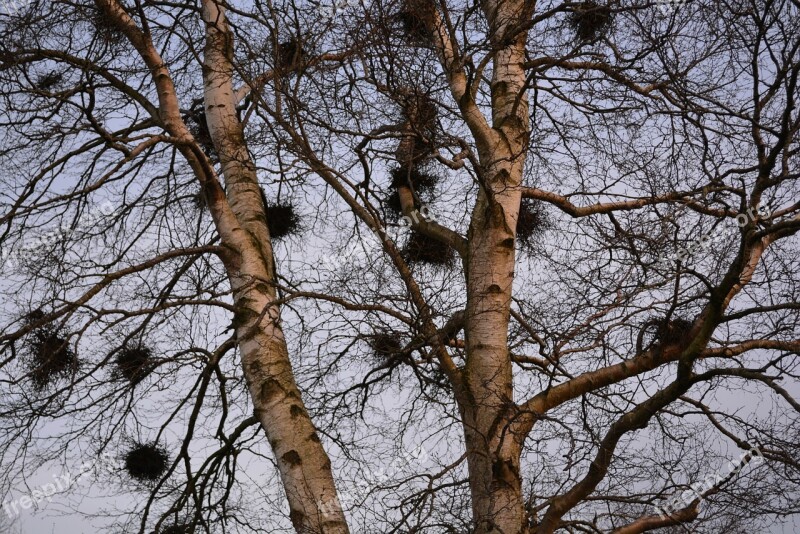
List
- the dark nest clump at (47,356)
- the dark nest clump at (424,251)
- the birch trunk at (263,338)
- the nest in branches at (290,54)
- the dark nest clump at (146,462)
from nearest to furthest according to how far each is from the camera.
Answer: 1. the birch trunk at (263,338)
2. the nest in branches at (290,54)
3. the dark nest clump at (47,356)
4. the dark nest clump at (146,462)
5. the dark nest clump at (424,251)

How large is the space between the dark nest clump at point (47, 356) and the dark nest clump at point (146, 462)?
797mm

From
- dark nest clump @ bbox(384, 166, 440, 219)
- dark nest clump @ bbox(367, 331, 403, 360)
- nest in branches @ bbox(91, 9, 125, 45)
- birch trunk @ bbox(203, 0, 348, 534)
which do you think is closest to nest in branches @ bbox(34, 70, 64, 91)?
nest in branches @ bbox(91, 9, 125, 45)

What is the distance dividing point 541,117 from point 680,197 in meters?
2.12

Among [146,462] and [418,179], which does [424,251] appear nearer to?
[418,179]

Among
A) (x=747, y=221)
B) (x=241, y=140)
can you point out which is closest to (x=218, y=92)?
(x=241, y=140)

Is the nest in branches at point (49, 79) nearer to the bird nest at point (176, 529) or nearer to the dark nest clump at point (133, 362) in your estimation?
the dark nest clump at point (133, 362)

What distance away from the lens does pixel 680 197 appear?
18.3ft

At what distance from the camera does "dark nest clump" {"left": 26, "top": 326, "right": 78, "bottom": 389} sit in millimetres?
5391

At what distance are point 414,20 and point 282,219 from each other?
1989mm

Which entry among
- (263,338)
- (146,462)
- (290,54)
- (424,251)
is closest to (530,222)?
(424,251)

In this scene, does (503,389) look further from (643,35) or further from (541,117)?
(541,117)

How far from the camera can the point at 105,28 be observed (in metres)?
6.35

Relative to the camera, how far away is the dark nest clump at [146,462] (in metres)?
6.15

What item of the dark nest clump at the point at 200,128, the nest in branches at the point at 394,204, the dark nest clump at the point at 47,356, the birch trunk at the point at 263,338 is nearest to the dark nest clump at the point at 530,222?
the nest in branches at the point at 394,204
